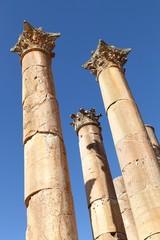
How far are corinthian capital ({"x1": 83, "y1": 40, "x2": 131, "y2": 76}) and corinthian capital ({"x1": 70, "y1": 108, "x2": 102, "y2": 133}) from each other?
3.78 meters

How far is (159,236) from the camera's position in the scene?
9.01 meters

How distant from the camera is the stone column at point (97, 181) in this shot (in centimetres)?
1366

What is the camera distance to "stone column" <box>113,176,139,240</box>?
1699 centimetres

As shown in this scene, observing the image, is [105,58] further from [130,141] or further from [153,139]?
[153,139]

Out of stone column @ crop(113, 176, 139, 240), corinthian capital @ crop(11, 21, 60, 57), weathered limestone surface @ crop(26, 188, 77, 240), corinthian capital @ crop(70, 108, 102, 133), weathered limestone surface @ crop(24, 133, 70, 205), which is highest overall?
corinthian capital @ crop(70, 108, 102, 133)

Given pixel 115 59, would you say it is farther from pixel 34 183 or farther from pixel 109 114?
pixel 34 183

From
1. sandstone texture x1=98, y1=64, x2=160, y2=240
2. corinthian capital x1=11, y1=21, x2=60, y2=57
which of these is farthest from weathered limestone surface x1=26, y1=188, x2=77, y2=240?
corinthian capital x1=11, y1=21, x2=60, y2=57

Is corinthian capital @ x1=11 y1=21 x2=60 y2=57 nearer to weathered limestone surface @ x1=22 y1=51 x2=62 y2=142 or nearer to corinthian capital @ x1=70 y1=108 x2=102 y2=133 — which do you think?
weathered limestone surface @ x1=22 y1=51 x2=62 y2=142

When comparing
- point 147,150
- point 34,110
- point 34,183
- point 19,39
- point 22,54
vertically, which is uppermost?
point 19,39

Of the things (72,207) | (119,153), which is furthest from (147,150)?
(72,207)

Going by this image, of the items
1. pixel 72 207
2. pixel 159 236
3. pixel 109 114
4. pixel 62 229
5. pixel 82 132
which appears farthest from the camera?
pixel 82 132

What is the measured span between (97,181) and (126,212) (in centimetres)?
393

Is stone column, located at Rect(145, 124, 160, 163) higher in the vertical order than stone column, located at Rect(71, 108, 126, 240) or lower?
higher

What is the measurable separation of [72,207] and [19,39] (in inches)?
324
